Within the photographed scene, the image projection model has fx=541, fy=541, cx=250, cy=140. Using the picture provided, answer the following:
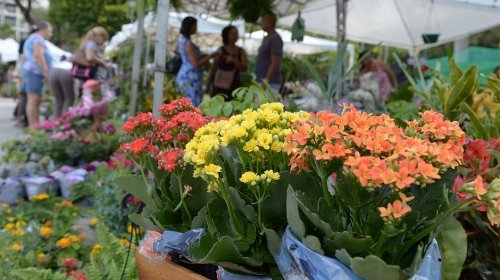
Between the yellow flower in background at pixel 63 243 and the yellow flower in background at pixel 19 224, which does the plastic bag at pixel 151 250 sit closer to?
the yellow flower in background at pixel 63 243

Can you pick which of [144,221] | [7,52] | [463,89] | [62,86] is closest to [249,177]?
[144,221]

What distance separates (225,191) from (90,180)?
3952 millimetres

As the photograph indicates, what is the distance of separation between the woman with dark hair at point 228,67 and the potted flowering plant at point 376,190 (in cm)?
485

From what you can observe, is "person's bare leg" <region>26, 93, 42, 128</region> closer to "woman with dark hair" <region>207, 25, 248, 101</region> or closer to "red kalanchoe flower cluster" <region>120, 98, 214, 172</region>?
"woman with dark hair" <region>207, 25, 248, 101</region>

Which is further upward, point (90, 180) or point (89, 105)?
point (89, 105)

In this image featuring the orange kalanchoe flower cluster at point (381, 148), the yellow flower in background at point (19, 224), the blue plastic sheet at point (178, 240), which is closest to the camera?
the orange kalanchoe flower cluster at point (381, 148)

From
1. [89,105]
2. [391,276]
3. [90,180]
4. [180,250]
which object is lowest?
[90,180]

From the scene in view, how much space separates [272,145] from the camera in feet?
4.11

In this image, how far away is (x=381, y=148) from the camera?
1.08 m

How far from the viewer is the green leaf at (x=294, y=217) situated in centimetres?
116

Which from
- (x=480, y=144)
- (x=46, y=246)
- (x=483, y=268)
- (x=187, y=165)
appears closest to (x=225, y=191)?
(x=187, y=165)

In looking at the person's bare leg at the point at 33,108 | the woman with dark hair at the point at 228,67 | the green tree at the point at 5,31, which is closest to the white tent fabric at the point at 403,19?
the woman with dark hair at the point at 228,67

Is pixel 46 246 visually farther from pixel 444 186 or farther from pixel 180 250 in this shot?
pixel 444 186

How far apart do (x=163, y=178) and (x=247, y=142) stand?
38 cm
